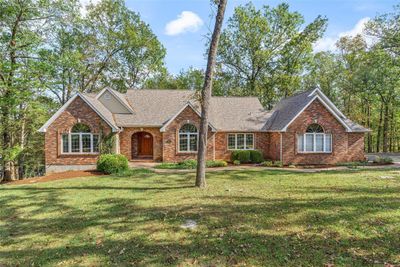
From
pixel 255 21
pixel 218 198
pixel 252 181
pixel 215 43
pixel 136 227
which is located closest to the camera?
pixel 136 227

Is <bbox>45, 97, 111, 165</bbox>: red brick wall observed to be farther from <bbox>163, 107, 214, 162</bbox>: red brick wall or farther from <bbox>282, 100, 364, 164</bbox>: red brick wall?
<bbox>282, 100, 364, 164</bbox>: red brick wall

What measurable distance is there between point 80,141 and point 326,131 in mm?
18145

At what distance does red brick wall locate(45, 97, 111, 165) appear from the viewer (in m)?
17.1

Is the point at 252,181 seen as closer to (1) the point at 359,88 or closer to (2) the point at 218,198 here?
(2) the point at 218,198

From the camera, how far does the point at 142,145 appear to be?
2148cm

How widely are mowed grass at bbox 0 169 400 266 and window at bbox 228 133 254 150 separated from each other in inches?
369

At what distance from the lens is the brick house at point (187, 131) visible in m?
17.3

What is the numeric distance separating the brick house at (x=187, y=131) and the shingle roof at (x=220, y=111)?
3.0 inches

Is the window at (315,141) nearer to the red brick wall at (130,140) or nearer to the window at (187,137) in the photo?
the window at (187,137)

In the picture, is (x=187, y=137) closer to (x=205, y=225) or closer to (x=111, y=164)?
(x=111, y=164)

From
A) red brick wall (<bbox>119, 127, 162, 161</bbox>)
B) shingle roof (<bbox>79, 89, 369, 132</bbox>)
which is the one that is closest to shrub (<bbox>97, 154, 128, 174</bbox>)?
red brick wall (<bbox>119, 127, 162, 161</bbox>)

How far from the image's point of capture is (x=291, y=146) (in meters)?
18.9

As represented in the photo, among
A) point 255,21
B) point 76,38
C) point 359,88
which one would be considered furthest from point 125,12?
point 359,88

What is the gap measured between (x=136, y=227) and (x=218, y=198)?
A: 344cm
